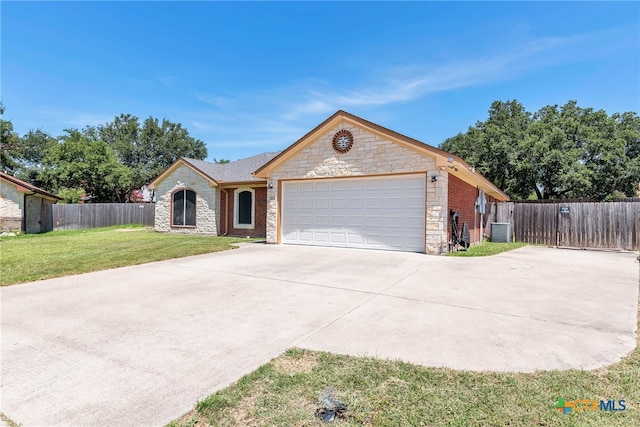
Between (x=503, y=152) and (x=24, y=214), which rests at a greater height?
(x=503, y=152)

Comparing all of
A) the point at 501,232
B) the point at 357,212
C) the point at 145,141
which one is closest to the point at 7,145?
the point at 145,141

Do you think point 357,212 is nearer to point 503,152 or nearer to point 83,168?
A: point 503,152

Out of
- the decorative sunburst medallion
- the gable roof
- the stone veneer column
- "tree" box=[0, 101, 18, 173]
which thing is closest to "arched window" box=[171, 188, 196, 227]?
the gable roof

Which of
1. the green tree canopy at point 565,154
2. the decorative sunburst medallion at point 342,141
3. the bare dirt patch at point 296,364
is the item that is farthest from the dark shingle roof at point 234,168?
the green tree canopy at point 565,154

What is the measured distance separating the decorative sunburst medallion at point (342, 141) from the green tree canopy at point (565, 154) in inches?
686

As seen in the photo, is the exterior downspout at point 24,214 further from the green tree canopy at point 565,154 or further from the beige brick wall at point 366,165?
the green tree canopy at point 565,154

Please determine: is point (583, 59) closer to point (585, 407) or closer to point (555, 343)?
point (555, 343)

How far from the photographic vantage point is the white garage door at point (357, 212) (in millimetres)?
10617

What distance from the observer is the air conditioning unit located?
1552 cm

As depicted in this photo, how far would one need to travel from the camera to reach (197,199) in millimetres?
17625

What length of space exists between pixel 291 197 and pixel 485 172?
61.4 feet

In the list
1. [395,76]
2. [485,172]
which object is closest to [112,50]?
[395,76]

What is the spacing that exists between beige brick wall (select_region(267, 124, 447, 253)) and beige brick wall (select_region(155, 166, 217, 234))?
217 inches

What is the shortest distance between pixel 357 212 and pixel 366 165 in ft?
5.47
